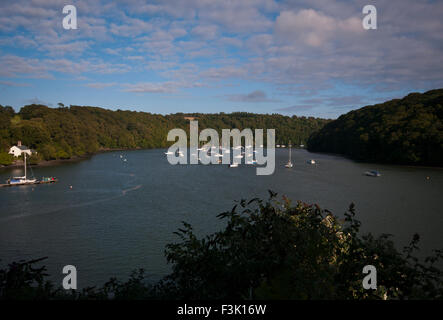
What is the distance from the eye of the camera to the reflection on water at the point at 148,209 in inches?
583

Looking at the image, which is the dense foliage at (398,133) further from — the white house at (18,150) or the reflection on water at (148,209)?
the white house at (18,150)

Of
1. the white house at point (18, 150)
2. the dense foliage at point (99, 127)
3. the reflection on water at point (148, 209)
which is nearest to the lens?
the reflection on water at point (148, 209)

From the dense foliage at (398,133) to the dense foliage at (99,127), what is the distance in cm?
5245

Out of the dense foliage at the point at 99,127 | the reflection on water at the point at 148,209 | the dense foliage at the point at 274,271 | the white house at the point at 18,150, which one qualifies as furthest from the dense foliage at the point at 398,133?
the white house at the point at 18,150

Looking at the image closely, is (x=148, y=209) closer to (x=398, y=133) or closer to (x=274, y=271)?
(x=274, y=271)

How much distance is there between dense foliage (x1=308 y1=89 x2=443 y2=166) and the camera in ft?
159

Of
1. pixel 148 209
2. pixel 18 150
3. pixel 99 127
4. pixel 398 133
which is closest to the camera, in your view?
pixel 148 209

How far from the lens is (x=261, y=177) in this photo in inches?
1597

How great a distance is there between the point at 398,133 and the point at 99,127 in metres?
84.0

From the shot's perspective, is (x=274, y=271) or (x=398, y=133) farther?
(x=398, y=133)

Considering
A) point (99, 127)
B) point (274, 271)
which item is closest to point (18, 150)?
point (99, 127)

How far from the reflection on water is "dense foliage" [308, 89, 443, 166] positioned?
959cm

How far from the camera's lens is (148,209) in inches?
919

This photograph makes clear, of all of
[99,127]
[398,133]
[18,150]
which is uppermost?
[99,127]
